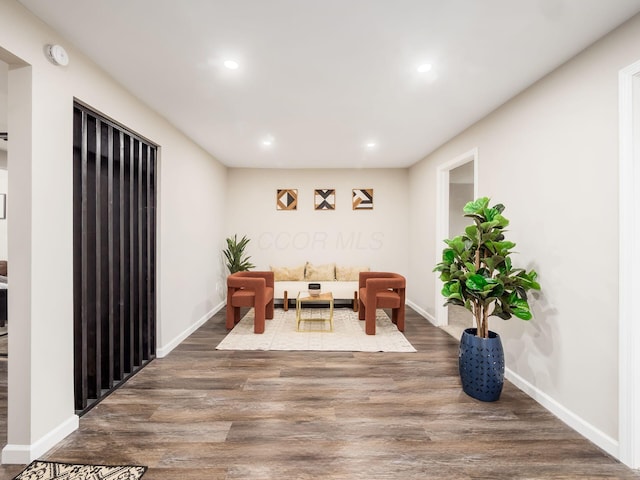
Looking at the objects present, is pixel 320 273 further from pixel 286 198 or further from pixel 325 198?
pixel 286 198

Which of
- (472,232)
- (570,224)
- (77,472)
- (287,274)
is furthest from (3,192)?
(570,224)

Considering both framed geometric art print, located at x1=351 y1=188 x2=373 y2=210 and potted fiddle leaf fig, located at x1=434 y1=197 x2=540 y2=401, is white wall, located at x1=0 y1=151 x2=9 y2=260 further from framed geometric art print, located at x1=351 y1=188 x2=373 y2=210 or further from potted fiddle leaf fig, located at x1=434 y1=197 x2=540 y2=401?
potted fiddle leaf fig, located at x1=434 y1=197 x2=540 y2=401

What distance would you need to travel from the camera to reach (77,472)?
1.77 meters

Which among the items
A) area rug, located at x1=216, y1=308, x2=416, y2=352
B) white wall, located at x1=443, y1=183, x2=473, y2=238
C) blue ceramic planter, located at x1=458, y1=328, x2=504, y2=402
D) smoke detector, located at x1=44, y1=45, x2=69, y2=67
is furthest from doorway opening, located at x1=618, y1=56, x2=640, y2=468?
white wall, located at x1=443, y1=183, x2=473, y2=238

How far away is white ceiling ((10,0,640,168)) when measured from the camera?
180 centimetres

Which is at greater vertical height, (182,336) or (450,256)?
(450,256)

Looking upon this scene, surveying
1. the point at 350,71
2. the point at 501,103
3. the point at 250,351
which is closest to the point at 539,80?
the point at 501,103

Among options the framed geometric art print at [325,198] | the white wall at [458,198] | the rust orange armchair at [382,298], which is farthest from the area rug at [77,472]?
the white wall at [458,198]

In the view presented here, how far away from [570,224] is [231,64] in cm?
278

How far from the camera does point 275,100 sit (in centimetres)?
303

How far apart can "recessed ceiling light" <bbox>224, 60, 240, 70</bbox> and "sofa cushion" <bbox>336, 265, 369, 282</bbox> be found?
4268 millimetres

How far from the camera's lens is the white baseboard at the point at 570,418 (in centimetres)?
197

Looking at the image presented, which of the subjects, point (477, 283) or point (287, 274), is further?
point (287, 274)

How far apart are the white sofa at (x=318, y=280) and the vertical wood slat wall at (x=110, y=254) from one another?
256cm
